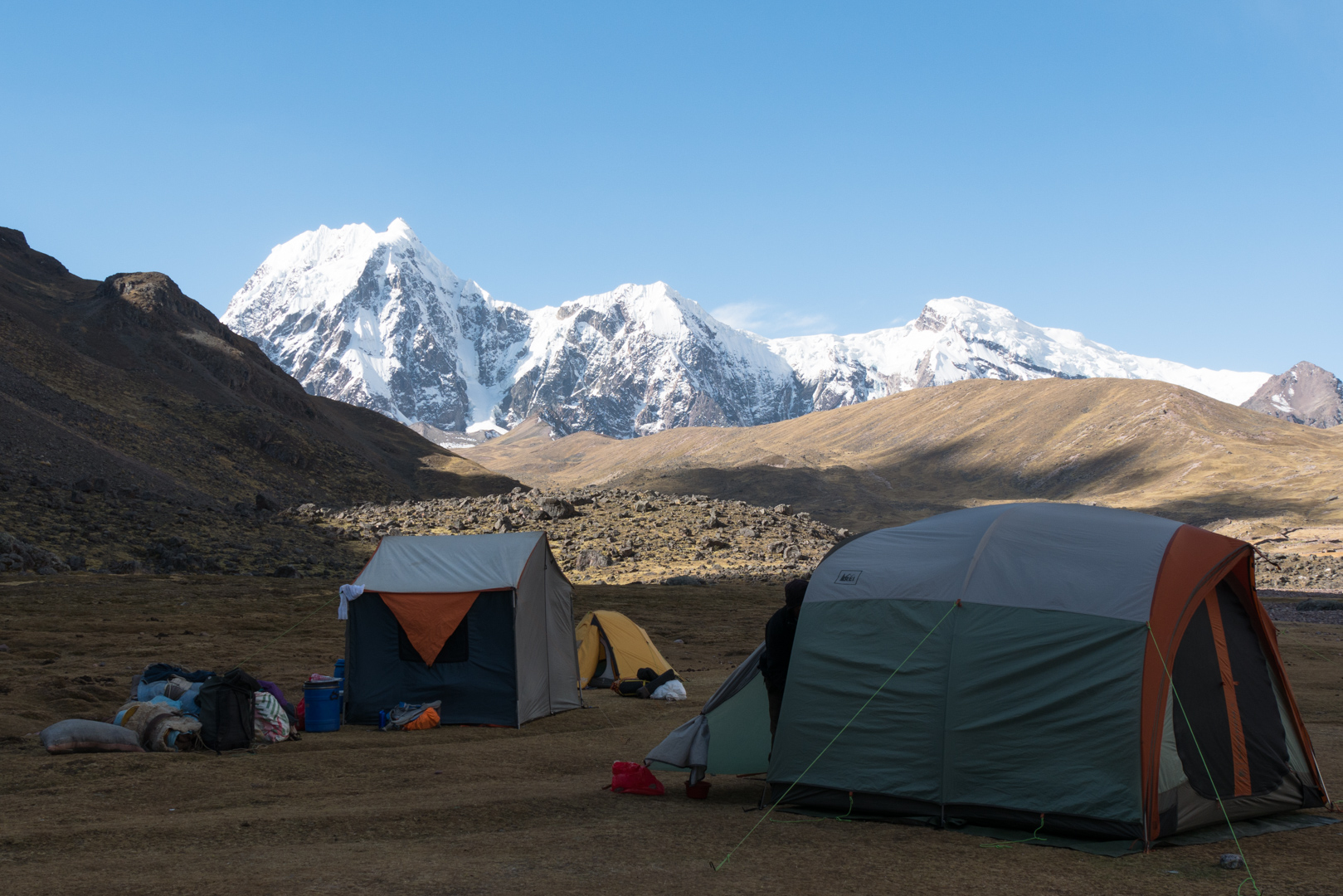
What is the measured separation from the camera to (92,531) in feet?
114

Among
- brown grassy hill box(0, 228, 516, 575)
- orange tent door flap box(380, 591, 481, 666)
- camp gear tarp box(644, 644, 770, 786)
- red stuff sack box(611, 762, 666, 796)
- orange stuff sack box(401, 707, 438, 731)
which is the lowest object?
orange stuff sack box(401, 707, 438, 731)

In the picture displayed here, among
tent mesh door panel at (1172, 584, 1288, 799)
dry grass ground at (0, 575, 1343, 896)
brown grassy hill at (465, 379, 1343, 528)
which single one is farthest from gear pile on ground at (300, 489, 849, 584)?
brown grassy hill at (465, 379, 1343, 528)

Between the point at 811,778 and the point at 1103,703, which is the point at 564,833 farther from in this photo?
the point at 1103,703

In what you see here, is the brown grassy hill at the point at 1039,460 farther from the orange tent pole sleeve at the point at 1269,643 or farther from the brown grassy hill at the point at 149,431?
the orange tent pole sleeve at the point at 1269,643

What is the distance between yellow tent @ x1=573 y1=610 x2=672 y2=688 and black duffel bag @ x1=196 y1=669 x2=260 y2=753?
7.14 meters

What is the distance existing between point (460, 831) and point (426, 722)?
19.1ft

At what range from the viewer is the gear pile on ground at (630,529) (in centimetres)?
4109

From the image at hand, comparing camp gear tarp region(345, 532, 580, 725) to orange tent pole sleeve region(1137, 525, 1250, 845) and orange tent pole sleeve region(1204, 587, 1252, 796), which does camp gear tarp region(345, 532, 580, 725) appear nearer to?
orange tent pole sleeve region(1137, 525, 1250, 845)

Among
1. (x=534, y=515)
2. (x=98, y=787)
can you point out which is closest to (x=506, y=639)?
(x=98, y=787)

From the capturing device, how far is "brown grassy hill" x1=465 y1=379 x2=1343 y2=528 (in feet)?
280

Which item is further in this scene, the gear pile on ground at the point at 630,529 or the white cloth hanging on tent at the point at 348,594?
the gear pile on ground at the point at 630,529

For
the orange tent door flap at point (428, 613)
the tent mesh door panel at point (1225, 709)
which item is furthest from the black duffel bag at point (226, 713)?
the tent mesh door panel at point (1225, 709)

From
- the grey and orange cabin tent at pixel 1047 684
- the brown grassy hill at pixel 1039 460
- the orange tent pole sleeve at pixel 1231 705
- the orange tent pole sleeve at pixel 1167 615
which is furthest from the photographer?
the brown grassy hill at pixel 1039 460

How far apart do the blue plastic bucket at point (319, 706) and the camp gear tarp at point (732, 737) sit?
541 cm
